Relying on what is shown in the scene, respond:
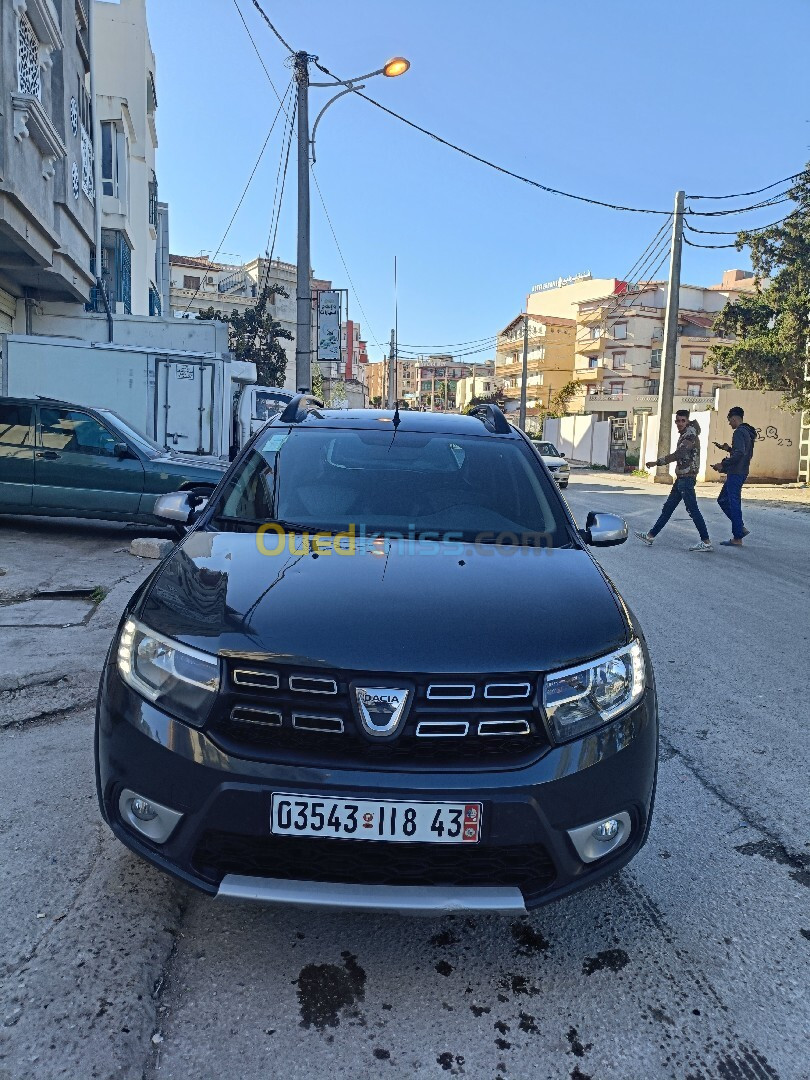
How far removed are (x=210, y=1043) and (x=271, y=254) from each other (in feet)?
61.1

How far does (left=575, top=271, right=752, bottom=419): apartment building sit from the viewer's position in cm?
6334

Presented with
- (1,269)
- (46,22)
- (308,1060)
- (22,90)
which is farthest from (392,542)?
(1,269)

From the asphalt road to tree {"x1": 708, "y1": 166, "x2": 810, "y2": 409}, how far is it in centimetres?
2190

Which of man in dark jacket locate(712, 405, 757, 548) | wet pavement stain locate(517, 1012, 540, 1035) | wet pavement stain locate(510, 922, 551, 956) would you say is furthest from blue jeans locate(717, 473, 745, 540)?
wet pavement stain locate(517, 1012, 540, 1035)

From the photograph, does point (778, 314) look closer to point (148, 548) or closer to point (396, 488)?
point (148, 548)

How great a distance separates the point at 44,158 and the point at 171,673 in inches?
461

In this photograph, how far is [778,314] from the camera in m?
24.5

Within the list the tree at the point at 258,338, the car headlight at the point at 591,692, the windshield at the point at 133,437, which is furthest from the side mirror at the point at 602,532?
the tree at the point at 258,338

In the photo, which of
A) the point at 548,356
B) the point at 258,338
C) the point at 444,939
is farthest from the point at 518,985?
the point at 548,356

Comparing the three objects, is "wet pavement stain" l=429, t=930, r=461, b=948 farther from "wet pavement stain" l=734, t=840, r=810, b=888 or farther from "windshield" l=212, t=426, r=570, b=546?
"windshield" l=212, t=426, r=570, b=546

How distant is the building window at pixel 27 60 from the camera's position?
997 cm

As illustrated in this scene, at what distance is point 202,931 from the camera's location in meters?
2.37

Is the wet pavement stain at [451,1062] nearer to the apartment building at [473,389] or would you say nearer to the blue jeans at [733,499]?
the blue jeans at [733,499]

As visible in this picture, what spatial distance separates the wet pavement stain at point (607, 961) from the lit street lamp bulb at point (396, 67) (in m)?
14.4
